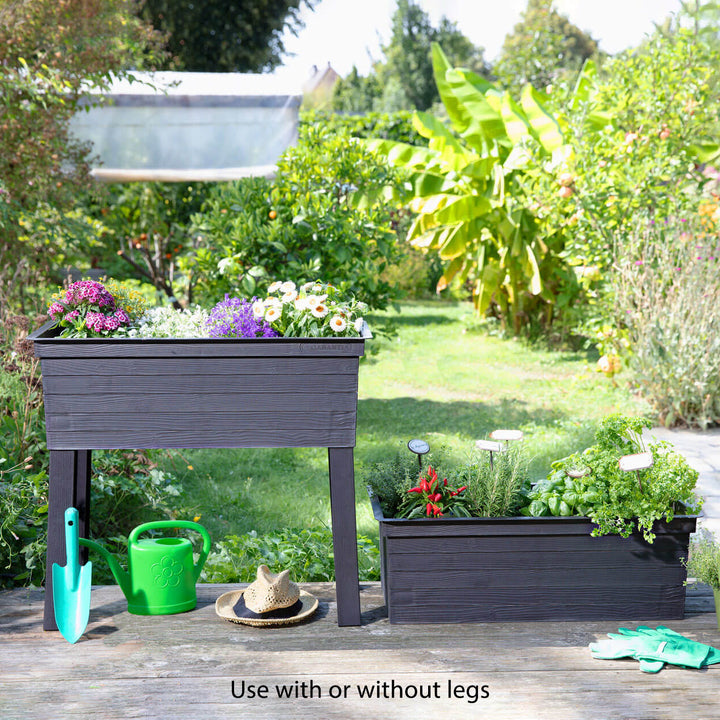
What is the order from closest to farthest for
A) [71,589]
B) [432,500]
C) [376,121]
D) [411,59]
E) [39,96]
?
[71,589], [432,500], [39,96], [376,121], [411,59]

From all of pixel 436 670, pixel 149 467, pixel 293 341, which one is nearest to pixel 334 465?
pixel 293 341

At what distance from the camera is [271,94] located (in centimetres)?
675

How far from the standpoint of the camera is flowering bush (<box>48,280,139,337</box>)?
7.52 ft

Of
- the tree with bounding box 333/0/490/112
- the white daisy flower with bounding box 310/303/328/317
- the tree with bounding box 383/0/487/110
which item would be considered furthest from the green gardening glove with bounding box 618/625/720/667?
the tree with bounding box 383/0/487/110

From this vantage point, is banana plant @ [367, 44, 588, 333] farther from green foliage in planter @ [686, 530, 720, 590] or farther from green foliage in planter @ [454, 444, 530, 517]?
green foliage in planter @ [686, 530, 720, 590]

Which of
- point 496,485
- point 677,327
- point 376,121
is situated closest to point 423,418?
point 677,327

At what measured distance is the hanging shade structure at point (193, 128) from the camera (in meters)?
6.80

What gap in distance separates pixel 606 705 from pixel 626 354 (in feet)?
15.7

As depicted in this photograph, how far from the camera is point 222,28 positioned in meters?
15.5

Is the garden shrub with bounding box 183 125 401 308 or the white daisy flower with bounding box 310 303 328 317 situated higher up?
the garden shrub with bounding box 183 125 401 308

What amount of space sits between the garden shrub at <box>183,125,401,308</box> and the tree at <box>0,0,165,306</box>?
1.07m

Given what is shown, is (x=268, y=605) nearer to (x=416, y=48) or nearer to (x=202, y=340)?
(x=202, y=340)

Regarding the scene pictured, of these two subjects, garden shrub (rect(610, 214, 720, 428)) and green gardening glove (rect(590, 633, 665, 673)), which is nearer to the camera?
green gardening glove (rect(590, 633, 665, 673))

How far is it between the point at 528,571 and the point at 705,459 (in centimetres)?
272
